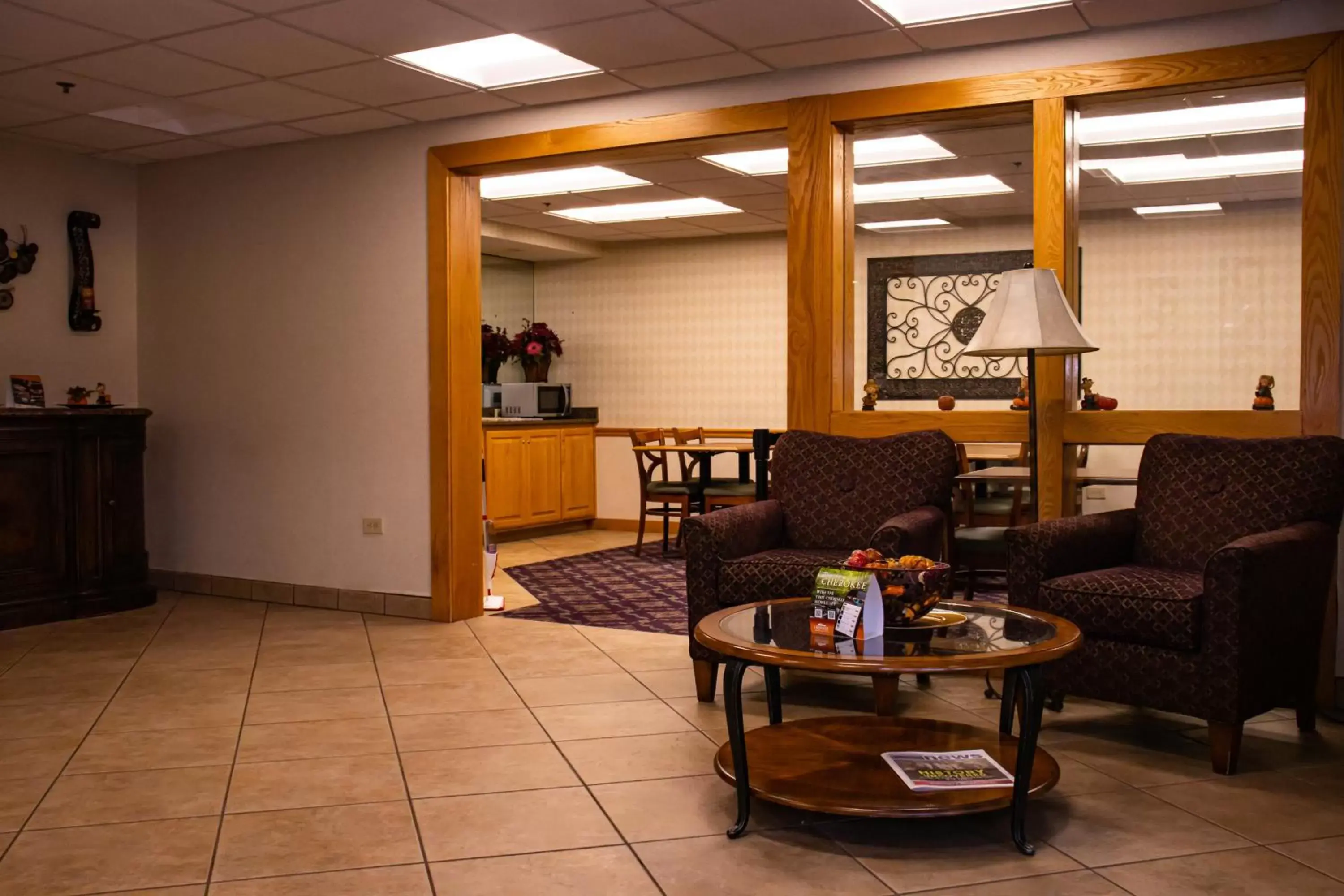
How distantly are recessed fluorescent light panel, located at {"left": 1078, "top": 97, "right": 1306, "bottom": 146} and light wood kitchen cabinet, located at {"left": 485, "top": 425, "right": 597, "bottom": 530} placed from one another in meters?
5.48

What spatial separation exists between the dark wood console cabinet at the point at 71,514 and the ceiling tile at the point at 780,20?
389cm

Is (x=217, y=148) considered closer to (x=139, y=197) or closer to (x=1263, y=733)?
(x=139, y=197)

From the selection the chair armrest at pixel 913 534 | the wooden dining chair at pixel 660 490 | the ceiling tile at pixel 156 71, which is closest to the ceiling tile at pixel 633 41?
the ceiling tile at pixel 156 71

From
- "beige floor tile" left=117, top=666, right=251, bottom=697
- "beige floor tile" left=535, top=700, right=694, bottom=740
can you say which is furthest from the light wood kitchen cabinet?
"beige floor tile" left=535, top=700, right=694, bottom=740

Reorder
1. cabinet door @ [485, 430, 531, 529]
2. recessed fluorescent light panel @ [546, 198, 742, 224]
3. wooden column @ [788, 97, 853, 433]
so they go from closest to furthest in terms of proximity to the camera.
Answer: wooden column @ [788, 97, 853, 433] < recessed fluorescent light panel @ [546, 198, 742, 224] < cabinet door @ [485, 430, 531, 529]

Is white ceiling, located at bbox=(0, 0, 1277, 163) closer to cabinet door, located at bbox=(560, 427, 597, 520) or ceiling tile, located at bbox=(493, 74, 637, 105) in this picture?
ceiling tile, located at bbox=(493, 74, 637, 105)

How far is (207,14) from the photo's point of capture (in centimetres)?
436

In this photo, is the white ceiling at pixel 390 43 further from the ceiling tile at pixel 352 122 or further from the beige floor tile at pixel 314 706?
the beige floor tile at pixel 314 706

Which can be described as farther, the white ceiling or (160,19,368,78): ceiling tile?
(160,19,368,78): ceiling tile

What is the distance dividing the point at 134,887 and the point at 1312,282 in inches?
163

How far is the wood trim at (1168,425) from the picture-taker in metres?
4.28

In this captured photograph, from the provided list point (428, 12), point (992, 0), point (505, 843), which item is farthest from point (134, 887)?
point (992, 0)

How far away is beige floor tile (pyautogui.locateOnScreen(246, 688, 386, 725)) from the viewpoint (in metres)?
4.11

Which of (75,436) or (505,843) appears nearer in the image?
(505,843)
